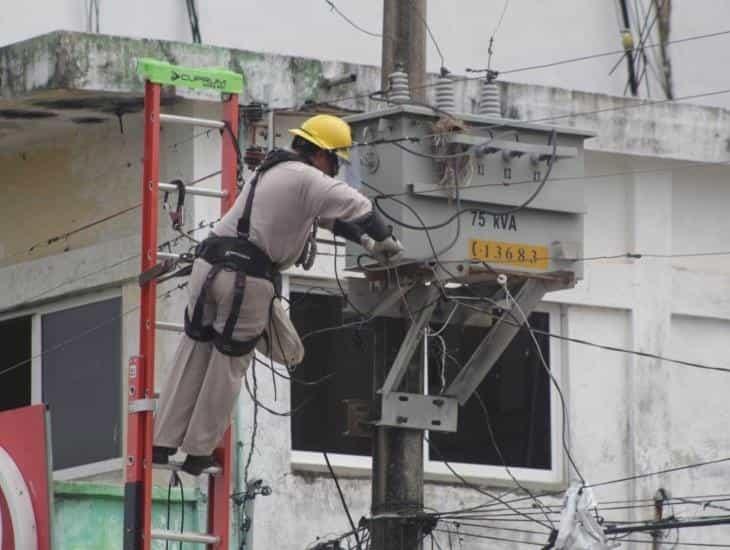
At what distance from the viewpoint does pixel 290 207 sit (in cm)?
1320

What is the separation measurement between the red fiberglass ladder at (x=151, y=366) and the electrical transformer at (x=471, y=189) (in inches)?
49.8

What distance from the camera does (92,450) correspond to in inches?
719

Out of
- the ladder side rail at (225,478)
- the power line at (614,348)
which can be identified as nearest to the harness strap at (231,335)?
the ladder side rail at (225,478)

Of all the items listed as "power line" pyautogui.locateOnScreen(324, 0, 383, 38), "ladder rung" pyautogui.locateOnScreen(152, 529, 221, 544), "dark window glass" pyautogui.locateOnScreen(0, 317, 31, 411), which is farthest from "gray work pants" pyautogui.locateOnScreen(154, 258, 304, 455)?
"power line" pyautogui.locateOnScreen(324, 0, 383, 38)

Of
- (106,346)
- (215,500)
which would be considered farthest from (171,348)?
(215,500)

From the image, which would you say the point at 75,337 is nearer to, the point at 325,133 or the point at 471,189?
the point at 471,189

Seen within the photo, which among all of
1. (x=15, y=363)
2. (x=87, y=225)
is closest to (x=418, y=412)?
(x=87, y=225)

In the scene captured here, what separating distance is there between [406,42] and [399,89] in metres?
0.45

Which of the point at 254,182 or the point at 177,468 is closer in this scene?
the point at 254,182

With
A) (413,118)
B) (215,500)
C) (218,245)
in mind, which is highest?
(413,118)

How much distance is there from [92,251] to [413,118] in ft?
13.2

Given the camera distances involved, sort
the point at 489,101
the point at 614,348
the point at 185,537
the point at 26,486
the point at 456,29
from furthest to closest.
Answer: the point at 456,29 → the point at 614,348 → the point at 489,101 → the point at 26,486 → the point at 185,537

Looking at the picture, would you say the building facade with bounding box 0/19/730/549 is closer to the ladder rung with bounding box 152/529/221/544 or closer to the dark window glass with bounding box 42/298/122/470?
the dark window glass with bounding box 42/298/122/470

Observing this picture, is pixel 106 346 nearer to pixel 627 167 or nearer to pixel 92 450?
pixel 92 450
